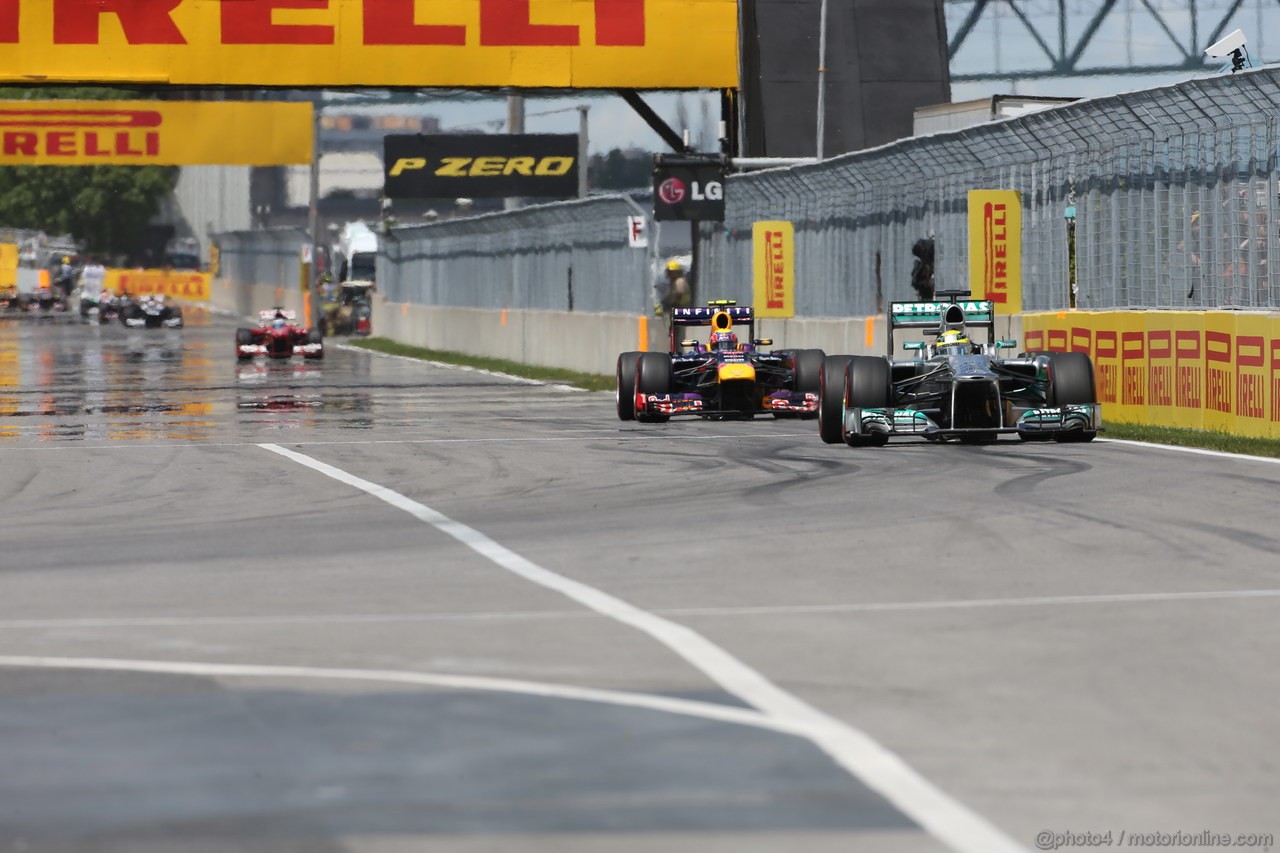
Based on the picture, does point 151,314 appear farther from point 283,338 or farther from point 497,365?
point 497,365

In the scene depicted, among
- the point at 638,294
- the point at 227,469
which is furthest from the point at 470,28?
the point at 227,469

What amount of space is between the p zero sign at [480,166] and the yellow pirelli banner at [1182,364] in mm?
51205

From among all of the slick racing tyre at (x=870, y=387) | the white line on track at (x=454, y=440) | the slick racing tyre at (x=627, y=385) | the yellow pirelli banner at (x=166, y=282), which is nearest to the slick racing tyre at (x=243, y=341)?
the slick racing tyre at (x=627, y=385)

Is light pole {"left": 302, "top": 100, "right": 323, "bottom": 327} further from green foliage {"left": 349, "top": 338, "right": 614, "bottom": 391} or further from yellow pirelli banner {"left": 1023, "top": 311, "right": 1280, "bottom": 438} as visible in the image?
yellow pirelli banner {"left": 1023, "top": 311, "right": 1280, "bottom": 438}

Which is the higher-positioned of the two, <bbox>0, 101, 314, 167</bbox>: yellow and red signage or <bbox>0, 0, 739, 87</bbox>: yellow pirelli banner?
<bbox>0, 101, 314, 167</bbox>: yellow and red signage

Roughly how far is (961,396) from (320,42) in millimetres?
17477

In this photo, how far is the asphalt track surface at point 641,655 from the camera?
5.55 m

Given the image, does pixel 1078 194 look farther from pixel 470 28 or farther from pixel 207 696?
pixel 207 696

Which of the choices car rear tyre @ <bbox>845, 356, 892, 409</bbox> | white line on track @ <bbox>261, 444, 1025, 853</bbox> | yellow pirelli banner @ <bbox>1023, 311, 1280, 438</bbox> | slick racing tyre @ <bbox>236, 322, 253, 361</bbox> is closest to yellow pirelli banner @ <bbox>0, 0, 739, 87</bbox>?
slick racing tyre @ <bbox>236, 322, 253, 361</bbox>

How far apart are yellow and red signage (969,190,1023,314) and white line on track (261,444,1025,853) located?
557 inches

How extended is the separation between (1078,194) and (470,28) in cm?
1293

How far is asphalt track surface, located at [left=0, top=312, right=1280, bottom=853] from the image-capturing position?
555 cm

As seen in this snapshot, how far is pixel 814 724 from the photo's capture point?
6.53 metres

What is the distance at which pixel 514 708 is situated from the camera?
6.86 meters
